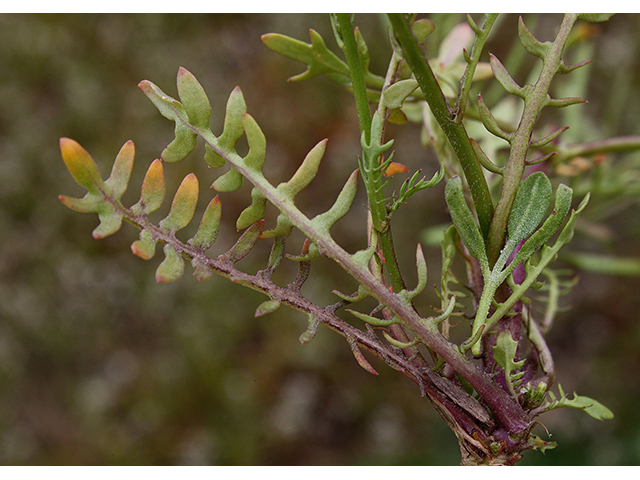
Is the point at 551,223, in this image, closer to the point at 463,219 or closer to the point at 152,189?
the point at 463,219

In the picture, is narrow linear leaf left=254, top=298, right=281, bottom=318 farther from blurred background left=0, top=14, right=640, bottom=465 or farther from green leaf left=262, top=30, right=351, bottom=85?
blurred background left=0, top=14, right=640, bottom=465

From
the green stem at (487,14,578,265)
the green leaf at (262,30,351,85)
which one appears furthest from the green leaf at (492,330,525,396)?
the green leaf at (262,30,351,85)

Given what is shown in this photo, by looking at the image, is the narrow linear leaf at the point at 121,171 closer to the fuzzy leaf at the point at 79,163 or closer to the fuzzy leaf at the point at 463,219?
the fuzzy leaf at the point at 79,163

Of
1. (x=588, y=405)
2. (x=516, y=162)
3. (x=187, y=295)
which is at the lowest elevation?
(x=187, y=295)

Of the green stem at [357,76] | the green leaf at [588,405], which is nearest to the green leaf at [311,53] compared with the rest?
the green stem at [357,76]

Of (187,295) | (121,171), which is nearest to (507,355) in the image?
(121,171)

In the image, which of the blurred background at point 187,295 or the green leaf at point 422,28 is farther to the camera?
the blurred background at point 187,295

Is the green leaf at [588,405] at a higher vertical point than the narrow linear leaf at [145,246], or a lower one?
lower
